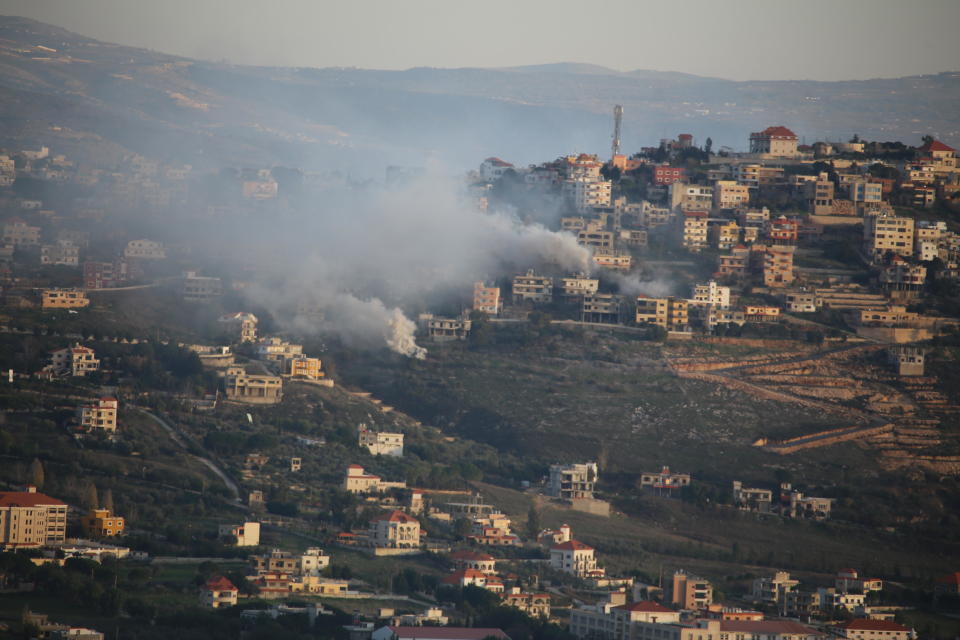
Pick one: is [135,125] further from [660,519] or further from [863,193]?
[660,519]

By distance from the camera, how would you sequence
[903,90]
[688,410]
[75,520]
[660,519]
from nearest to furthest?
1. [75,520]
2. [660,519]
3. [688,410]
4. [903,90]

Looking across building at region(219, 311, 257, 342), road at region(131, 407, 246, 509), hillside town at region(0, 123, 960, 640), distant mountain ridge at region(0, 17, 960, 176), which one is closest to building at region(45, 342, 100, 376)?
hillside town at region(0, 123, 960, 640)

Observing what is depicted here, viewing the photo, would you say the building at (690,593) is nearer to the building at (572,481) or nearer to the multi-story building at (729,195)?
the building at (572,481)

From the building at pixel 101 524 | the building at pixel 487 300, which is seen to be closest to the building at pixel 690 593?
the building at pixel 101 524

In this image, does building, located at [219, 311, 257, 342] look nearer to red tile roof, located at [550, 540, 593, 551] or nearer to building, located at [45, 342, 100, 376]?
building, located at [45, 342, 100, 376]

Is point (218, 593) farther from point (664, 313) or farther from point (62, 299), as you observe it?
point (664, 313)

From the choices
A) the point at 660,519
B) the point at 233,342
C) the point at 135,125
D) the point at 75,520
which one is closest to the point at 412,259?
the point at 233,342
